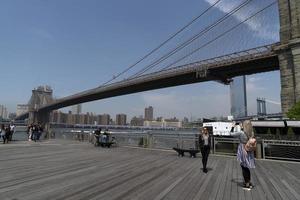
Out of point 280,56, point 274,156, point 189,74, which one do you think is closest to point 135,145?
point 274,156

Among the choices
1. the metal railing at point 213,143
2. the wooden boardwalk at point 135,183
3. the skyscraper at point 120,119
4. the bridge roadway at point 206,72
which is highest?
the bridge roadway at point 206,72

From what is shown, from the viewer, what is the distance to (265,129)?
82.3ft

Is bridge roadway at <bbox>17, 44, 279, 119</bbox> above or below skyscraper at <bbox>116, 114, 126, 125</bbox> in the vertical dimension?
above

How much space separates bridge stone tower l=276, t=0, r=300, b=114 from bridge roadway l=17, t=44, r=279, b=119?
1.92 metres

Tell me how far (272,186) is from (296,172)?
3113 mm

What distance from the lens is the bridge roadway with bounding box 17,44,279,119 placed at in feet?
125

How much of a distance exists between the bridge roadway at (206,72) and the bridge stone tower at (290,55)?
192cm

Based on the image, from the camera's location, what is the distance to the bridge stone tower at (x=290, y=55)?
3238cm

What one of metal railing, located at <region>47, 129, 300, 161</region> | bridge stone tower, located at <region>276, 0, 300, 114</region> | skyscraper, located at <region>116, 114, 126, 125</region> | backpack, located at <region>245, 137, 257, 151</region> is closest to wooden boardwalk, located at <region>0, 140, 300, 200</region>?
backpack, located at <region>245, 137, 257, 151</region>

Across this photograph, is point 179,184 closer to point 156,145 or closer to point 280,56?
point 156,145

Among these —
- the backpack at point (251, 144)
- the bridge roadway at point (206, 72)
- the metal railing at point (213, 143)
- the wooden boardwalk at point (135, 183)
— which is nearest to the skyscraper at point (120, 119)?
the bridge roadway at point (206, 72)

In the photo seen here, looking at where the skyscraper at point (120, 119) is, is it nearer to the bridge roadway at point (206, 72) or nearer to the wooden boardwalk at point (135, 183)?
the bridge roadway at point (206, 72)

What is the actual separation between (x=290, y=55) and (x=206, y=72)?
12400 millimetres

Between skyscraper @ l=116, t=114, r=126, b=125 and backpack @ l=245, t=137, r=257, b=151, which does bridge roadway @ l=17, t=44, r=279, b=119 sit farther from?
skyscraper @ l=116, t=114, r=126, b=125
